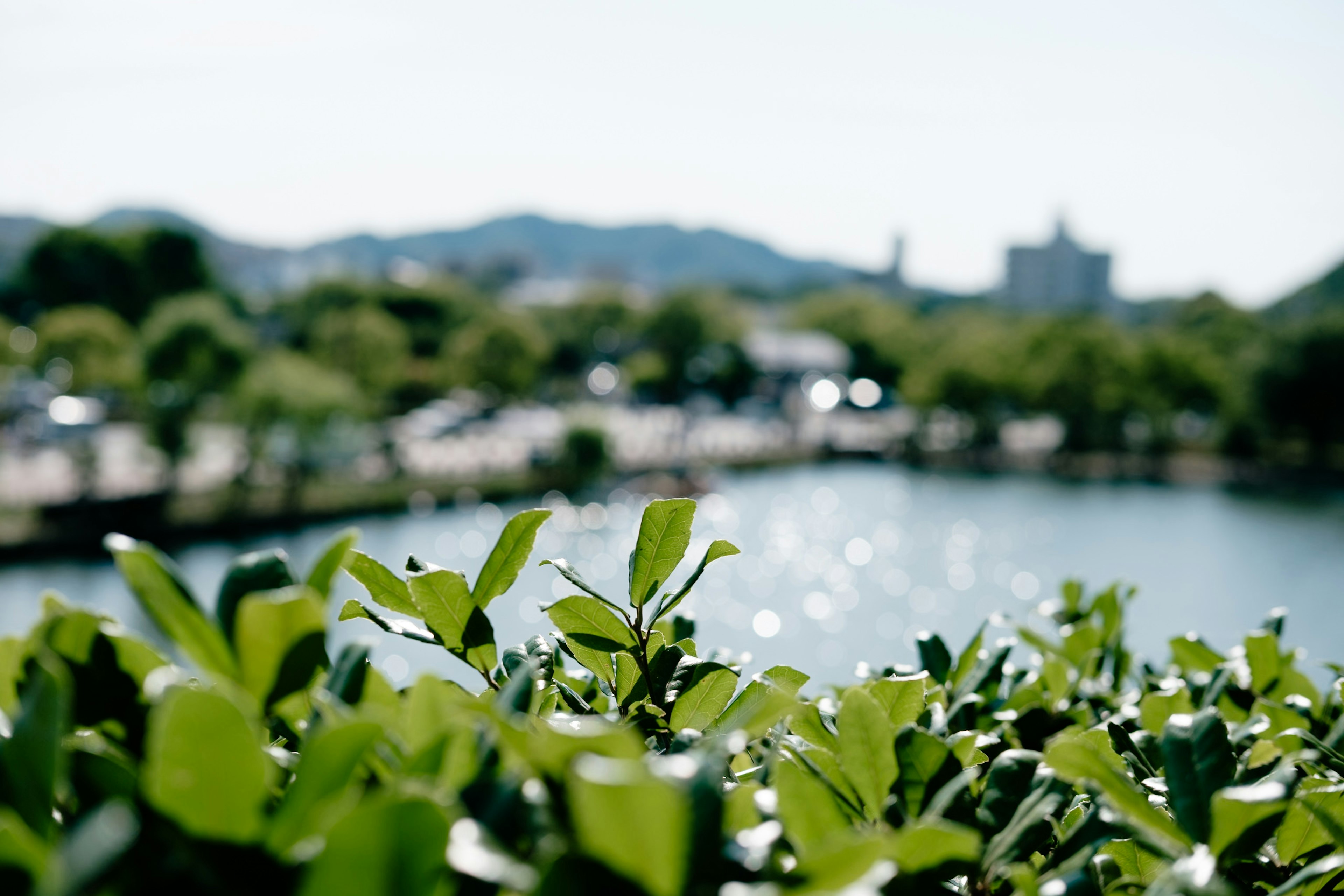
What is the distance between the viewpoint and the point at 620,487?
28.7 m

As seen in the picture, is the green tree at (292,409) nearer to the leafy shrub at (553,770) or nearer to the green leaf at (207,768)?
the leafy shrub at (553,770)

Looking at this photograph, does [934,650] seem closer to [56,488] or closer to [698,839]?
[698,839]

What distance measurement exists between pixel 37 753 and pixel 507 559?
45 centimetres

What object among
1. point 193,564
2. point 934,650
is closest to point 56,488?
point 193,564

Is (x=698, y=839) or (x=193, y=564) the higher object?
(x=698, y=839)

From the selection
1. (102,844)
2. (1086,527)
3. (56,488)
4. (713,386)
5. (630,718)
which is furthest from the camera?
(713,386)

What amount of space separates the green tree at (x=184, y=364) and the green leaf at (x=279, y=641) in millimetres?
23473

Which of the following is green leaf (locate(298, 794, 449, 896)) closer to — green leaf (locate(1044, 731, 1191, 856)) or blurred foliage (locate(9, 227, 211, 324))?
green leaf (locate(1044, 731, 1191, 856))

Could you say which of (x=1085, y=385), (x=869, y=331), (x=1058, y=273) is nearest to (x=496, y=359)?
(x=1085, y=385)

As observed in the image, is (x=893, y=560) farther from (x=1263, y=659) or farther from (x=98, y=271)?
(x=98, y=271)

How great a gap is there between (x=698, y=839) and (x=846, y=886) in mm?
98

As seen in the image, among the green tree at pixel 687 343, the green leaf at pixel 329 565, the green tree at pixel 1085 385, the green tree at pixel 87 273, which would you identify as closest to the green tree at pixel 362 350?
the green tree at pixel 687 343

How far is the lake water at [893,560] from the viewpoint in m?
17.2

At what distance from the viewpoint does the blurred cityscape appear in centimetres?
2277
